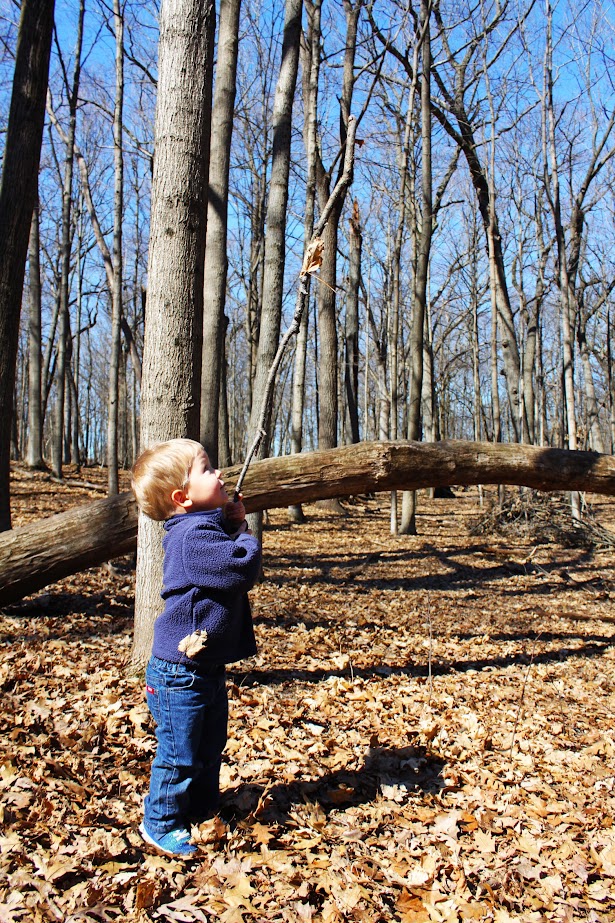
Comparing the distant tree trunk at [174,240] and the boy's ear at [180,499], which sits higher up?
the distant tree trunk at [174,240]

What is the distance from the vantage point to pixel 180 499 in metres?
2.66

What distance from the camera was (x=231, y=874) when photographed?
2.56 metres

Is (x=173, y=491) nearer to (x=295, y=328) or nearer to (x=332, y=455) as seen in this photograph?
(x=295, y=328)

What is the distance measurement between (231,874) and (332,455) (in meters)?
3.02

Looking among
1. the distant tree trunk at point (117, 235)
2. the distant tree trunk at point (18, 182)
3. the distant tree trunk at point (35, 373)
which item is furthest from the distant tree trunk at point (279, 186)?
the distant tree trunk at point (35, 373)

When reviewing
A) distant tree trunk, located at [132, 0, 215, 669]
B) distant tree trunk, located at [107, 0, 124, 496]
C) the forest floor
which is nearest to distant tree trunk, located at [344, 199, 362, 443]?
distant tree trunk, located at [107, 0, 124, 496]

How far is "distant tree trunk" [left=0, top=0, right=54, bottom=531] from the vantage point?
533cm

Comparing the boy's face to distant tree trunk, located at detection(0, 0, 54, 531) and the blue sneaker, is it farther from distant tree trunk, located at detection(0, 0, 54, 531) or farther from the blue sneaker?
distant tree trunk, located at detection(0, 0, 54, 531)

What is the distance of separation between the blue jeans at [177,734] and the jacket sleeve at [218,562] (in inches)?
15.0

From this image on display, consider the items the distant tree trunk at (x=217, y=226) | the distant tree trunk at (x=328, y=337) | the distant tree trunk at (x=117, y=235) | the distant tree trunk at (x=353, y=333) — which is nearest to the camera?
the distant tree trunk at (x=217, y=226)

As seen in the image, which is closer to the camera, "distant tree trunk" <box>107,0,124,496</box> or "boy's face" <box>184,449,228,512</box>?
"boy's face" <box>184,449,228,512</box>

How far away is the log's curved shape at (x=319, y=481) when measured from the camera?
177 inches

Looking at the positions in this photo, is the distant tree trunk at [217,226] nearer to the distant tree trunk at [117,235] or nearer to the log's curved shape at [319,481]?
the log's curved shape at [319,481]

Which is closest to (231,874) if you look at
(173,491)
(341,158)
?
(173,491)
